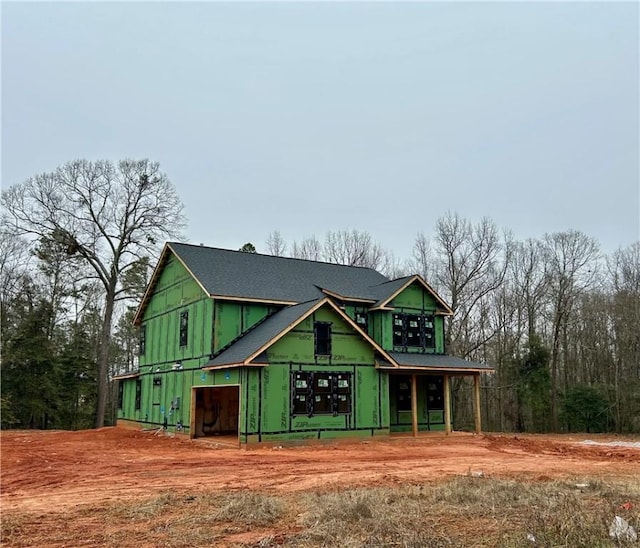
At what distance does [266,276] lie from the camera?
25.8 meters

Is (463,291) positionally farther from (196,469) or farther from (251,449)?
(196,469)

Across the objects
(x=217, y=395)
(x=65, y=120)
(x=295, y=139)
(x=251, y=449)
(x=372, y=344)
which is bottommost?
(x=251, y=449)

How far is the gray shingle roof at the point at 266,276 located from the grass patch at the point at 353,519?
14033 millimetres

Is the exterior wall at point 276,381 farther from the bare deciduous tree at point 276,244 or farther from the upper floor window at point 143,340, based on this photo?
the bare deciduous tree at point 276,244

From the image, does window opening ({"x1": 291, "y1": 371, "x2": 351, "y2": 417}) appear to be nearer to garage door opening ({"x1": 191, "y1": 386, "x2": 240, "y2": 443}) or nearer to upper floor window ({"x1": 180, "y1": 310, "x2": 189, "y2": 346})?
garage door opening ({"x1": 191, "y1": 386, "x2": 240, "y2": 443})

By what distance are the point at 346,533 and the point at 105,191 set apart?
106 ft

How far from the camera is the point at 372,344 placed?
73.3 ft

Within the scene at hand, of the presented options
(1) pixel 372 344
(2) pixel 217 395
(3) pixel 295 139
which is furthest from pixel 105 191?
(1) pixel 372 344

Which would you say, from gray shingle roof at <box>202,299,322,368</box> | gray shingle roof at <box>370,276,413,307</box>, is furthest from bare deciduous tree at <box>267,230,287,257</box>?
gray shingle roof at <box>202,299,322,368</box>

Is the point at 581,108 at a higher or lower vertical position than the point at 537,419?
higher

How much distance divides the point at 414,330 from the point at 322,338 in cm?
A: 742

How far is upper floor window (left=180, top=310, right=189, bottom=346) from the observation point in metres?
24.4

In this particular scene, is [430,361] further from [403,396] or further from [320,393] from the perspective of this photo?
[320,393]

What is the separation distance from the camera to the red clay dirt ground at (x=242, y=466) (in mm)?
10727
